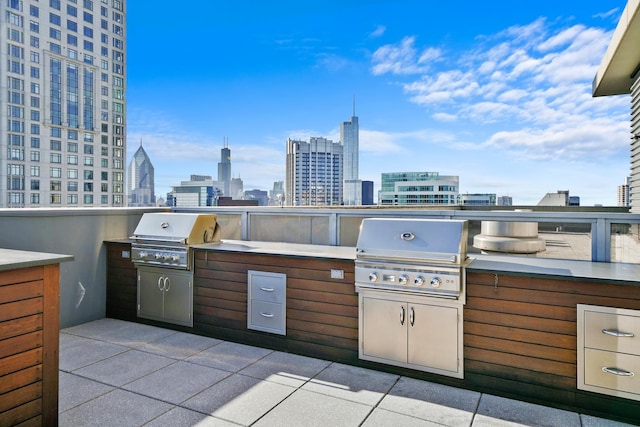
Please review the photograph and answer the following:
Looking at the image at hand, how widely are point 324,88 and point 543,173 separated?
1008cm

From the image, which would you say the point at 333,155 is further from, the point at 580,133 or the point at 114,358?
the point at 114,358

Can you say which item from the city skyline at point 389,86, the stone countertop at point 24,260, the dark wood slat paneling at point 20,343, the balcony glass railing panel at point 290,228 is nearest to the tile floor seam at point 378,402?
the balcony glass railing panel at point 290,228

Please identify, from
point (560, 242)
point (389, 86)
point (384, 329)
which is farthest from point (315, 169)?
point (384, 329)

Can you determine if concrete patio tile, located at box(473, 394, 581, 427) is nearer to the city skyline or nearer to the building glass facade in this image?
the city skyline

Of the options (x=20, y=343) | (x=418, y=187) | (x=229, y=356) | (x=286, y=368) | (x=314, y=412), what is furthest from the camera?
(x=418, y=187)

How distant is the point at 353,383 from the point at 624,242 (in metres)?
2.16

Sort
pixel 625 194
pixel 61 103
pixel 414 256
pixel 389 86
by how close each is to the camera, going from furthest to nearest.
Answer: pixel 389 86
pixel 61 103
pixel 625 194
pixel 414 256

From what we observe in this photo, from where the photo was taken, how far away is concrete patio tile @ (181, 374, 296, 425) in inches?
83.7

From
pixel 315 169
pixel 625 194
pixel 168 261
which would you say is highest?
pixel 315 169

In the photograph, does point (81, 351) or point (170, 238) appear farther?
point (170, 238)

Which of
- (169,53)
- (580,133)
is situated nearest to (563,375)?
(580,133)

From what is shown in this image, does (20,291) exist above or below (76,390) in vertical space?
above

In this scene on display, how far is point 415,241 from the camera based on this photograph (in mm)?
2586

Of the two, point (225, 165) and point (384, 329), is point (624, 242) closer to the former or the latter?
point (384, 329)
